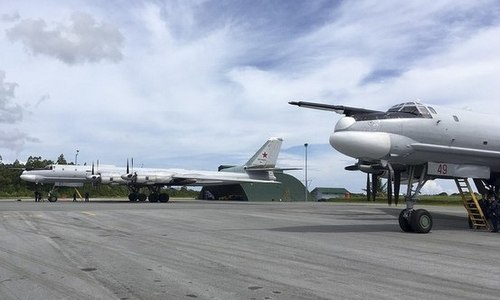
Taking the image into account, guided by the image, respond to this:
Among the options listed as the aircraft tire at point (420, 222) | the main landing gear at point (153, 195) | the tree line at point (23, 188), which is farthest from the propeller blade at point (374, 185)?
the tree line at point (23, 188)

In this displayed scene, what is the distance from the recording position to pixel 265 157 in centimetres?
5472

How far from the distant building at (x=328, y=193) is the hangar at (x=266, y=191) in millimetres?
7546

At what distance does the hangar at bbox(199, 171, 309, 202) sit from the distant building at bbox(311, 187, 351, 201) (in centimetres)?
755

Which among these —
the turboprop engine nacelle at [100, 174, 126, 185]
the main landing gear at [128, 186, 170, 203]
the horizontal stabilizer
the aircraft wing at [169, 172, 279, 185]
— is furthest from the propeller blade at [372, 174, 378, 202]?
the main landing gear at [128, 186, 170, 203]

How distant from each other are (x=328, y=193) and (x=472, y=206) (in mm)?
71970

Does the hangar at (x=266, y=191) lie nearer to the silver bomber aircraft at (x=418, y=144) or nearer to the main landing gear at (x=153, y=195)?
the main landing gear at (x=153, y=195)

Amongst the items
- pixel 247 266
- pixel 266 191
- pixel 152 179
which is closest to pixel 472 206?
pixel 247 266

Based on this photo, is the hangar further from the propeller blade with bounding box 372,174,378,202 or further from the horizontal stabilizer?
the horizontal stabilizer

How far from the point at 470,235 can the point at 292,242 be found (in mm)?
6189

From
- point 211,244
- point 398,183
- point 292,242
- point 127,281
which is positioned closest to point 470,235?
point 398,183

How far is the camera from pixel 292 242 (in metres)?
11.6

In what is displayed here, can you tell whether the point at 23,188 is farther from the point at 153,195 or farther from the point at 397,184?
the point at 397,184

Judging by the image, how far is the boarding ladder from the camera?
1590cm

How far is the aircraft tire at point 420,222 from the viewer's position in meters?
14.1
